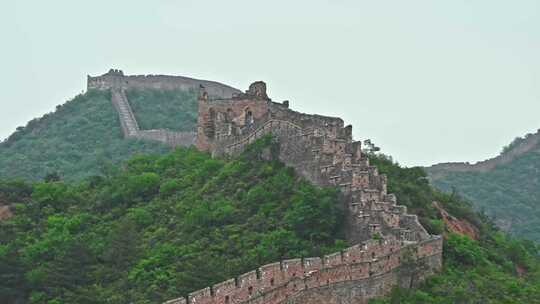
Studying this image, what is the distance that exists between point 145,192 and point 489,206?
117 feet

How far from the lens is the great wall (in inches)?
1499

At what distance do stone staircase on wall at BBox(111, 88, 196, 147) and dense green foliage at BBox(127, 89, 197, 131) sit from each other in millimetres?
775

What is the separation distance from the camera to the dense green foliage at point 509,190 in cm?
8388

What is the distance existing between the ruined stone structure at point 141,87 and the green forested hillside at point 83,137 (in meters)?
0.64

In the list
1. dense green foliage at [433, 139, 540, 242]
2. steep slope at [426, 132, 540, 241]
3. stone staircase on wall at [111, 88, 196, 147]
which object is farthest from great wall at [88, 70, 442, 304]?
steep slope at [426, 132, 540, 241]

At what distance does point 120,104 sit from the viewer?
97062mm

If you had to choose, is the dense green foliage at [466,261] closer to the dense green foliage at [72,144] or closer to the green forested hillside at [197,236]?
the green forested hillside at [197,236]

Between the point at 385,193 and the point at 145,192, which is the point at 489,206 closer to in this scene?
the point at 145,192

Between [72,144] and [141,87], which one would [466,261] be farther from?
[141,87]

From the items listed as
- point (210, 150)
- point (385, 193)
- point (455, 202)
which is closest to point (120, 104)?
point (210, 150)

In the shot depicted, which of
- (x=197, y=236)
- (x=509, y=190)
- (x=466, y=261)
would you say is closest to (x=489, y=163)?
(x=509, y=190)

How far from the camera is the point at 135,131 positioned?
300 ft

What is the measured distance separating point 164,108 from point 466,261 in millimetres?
57633

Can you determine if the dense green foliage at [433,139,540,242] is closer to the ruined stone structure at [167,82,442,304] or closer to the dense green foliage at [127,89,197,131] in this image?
the dense green foliage at [127,89,197,131]
